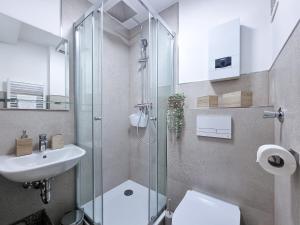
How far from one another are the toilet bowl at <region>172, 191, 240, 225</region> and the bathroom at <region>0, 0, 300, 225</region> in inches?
0.5

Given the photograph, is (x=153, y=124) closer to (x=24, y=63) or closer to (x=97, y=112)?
(x=97, y=112)

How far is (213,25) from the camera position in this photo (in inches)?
56.1

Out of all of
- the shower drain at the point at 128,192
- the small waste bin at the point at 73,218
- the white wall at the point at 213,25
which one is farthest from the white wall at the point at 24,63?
the shower drain at the point at 128,192

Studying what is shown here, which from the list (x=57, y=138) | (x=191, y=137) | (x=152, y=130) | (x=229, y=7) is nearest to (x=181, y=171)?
(x=191, y=137)

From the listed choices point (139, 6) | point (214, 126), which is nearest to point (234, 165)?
point (214, 126)

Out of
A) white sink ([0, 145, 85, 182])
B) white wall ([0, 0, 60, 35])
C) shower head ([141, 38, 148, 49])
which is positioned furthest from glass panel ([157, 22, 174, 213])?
white wall ([0, 0, 60, 35])

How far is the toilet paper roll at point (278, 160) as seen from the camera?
62cm

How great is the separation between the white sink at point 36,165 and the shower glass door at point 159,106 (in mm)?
786

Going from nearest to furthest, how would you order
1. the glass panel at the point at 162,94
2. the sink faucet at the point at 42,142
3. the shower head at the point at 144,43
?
the sink faucet at the point at 42,142 → the glass panel at the point at 162,94 → the shower head at the point at 144,43

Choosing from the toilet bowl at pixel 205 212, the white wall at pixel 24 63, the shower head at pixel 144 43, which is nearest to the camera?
the toilet bowl at pixel 205 212

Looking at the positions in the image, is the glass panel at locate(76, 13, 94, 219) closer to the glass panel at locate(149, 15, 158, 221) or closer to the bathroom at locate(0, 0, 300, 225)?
the bathroom at locate(0, 0, 300, 225)

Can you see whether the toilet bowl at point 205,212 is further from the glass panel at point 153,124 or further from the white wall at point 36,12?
the white wall at point 36,12

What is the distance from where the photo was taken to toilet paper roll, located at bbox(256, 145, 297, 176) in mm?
623

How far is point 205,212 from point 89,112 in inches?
48.9
